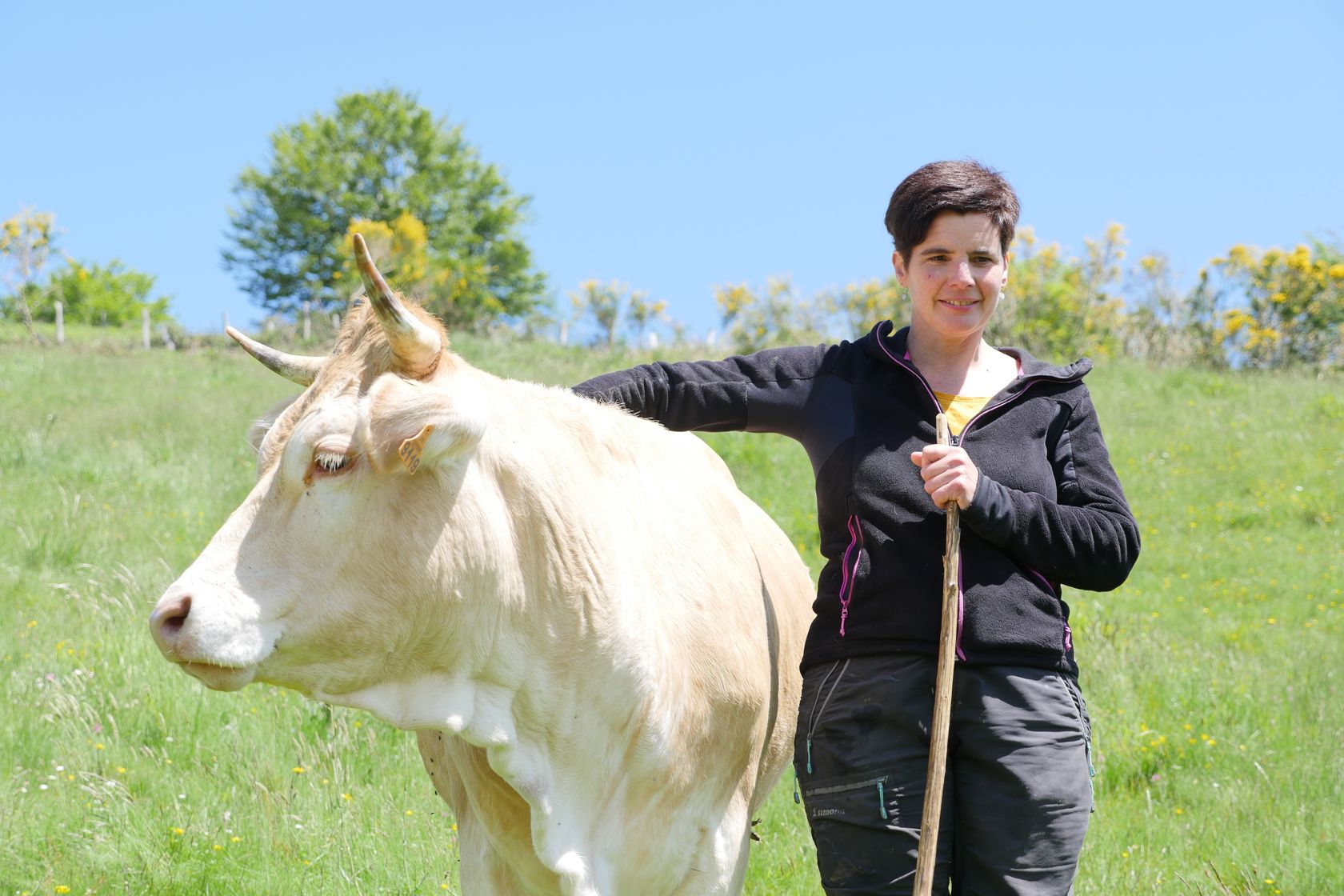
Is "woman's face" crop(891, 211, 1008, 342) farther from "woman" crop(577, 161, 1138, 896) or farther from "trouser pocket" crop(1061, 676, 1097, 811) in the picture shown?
"trouser pocket" crop(1061, 676, 1097, 811)

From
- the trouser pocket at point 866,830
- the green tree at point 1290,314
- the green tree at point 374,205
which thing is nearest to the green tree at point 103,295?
the green tree at point 374,205

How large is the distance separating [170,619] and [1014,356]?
214 centimetres

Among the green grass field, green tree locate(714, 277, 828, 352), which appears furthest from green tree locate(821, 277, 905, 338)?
the green grass field

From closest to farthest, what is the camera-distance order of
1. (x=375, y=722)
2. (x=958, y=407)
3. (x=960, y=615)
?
1. (x=960, y=615)
2. (x=958, y=407)
3. (x=375, y=722)

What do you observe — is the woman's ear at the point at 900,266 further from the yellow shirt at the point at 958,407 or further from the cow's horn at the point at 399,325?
the cow's horn at the point at 399,325

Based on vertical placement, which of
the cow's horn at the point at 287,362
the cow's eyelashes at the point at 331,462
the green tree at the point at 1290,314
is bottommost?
the cow's eyelashes at the point at 331,462

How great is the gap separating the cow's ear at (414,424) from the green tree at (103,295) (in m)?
47.5

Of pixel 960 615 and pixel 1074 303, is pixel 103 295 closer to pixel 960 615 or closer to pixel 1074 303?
pixel 1074 303

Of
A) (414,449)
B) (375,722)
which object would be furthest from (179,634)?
(375,722)

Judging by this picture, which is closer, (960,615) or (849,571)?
(960,615)

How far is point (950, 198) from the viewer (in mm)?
2791

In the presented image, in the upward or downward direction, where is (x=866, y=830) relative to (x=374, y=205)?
downward

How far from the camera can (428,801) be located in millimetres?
4789

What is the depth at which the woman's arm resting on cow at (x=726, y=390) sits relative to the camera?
3.01m
